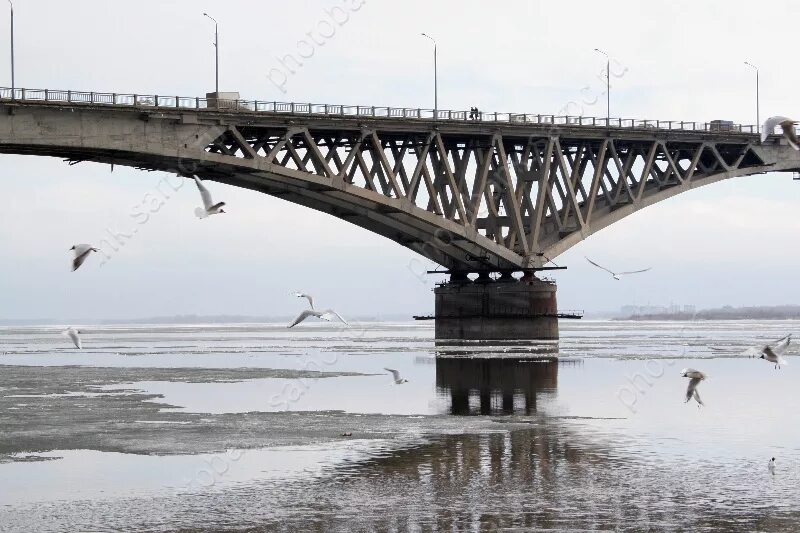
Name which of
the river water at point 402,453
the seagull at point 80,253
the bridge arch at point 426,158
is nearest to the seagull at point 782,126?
the river water at point 402,453

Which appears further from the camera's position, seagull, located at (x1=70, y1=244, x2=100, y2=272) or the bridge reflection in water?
the bridge reflection in water

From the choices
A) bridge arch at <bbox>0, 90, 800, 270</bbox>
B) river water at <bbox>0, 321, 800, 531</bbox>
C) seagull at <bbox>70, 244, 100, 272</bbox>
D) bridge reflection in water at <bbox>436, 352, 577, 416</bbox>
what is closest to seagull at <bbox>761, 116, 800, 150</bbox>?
river water at <bbox>0, 321, 800, 531</bbox>

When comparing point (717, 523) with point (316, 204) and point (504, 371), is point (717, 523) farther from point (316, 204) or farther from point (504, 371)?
point (316, 204)

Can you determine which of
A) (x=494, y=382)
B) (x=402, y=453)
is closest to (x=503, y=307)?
(x=494, y=382)

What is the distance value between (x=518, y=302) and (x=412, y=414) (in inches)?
2293

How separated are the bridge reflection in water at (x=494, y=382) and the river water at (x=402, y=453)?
0.64ft

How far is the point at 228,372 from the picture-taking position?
65.1 m

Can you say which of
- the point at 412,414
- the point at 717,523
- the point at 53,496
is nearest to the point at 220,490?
the point at 53,496

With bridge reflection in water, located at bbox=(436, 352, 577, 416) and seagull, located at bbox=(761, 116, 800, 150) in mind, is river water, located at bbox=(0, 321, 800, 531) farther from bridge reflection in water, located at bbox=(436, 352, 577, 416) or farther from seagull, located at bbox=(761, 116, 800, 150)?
seagull, located at bbox=(761, 116, 800, 150)

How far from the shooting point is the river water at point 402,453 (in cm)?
2280

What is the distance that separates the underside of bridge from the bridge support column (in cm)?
11

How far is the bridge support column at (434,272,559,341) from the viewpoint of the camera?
9831 centimetres

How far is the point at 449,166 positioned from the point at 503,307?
51.6 feet

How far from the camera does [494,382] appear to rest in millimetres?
54906
